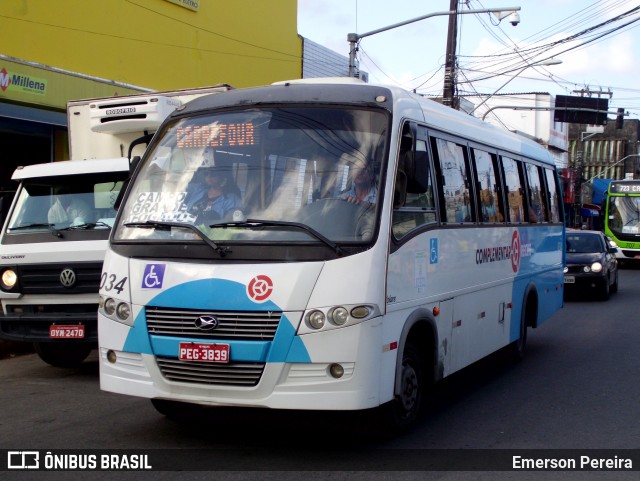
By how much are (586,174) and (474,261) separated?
3109 inches

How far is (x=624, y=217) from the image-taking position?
33.9m

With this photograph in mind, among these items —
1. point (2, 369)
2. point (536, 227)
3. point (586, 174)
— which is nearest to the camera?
point (2, 369)

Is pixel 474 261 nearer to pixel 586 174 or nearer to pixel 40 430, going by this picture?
pixel 40 430

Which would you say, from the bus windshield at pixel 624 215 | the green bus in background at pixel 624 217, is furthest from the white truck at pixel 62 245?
the bus windshield at pixel 624 215

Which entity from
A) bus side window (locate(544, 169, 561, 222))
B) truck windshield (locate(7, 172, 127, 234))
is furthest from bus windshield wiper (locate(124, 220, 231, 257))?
bus side window (locate(544, 169, 561, 222))

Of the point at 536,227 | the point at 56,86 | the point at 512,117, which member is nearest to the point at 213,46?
the point at 56,86

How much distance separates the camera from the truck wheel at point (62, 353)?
10.2 metres

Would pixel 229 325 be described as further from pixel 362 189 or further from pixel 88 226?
pixel 88 226

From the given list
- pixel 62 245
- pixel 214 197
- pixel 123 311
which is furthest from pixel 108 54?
pixel 123 311

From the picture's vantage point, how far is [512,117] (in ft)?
220

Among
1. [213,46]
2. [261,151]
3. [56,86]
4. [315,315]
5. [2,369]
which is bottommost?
[2,369]

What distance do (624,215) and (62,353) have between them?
28411mm

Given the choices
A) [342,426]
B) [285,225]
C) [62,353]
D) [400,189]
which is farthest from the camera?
[62,353]

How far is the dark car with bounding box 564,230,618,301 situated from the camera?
64.2 feet
